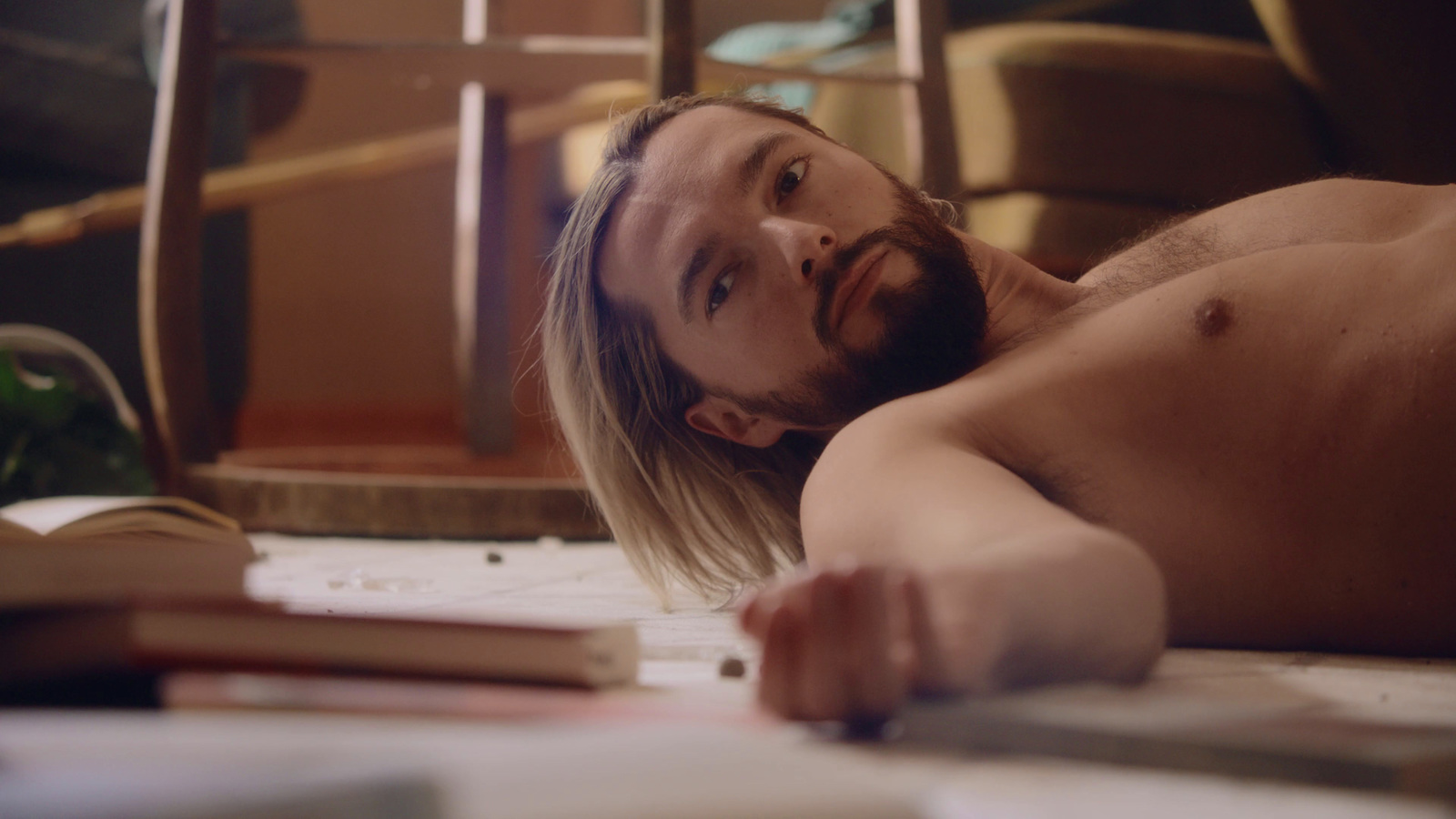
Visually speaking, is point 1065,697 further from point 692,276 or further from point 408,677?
point 692,276

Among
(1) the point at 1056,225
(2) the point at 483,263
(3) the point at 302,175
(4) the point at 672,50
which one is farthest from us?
(3) the point at 302,175

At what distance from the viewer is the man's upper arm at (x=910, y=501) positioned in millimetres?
566

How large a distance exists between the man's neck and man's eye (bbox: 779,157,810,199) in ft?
0.54

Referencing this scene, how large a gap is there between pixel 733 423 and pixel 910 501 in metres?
0.46

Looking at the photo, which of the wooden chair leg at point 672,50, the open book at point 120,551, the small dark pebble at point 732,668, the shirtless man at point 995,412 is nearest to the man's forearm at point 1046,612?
the shirtless man at point 995,412

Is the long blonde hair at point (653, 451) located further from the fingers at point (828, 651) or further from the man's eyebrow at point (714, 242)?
the fingers at point (828, 651)

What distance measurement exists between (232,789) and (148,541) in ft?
1.85

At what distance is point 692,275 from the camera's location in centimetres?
99

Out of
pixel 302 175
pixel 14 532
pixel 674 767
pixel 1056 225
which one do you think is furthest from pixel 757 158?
pixel 302 175

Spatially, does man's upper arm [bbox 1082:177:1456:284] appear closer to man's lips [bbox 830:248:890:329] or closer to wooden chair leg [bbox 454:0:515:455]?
man's lips [bbox 830:248:890:329]

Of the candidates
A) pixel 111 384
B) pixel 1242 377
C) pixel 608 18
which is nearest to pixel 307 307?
pixel 608 18

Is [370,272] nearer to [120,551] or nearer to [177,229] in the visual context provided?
[177,229]

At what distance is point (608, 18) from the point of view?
3736mm

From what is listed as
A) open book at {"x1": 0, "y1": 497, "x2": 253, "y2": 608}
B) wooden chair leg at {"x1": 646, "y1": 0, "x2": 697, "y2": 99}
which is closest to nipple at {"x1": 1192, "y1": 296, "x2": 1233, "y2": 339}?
open book at {"x1": 0, "y1": 497, "x2": 253, "y2": 608}
